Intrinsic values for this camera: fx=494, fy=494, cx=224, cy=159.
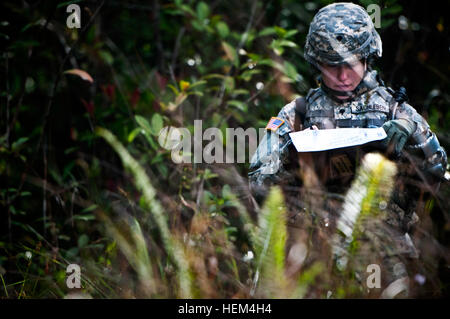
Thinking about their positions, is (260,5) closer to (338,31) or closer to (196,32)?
(196,32)

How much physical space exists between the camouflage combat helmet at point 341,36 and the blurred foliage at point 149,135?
1.20ft

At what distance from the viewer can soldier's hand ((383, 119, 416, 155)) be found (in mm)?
1465

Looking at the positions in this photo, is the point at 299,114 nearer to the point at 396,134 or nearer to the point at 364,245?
the point at 396,134

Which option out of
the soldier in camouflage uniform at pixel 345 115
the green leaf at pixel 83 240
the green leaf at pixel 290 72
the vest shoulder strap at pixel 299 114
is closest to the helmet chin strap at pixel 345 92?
the soldier in camouflage uniform at pixel 345 115

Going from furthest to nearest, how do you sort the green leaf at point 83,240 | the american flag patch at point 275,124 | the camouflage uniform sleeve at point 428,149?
the green leaf at point 83,240 → the american flag patch at point 275,124 → the camouflage uniform sleeve at point 428,149

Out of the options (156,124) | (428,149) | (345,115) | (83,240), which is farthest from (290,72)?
(83,240)

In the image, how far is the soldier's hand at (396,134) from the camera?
146cm

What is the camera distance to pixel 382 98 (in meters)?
1.63

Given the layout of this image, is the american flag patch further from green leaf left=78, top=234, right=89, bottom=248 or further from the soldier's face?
green leaf left=78, top=234, right=89, bottom=248

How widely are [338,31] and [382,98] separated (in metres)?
0.27

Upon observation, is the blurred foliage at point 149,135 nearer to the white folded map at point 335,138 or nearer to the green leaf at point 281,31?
the green leaf at point 281,31

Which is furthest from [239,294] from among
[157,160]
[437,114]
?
[437,114]

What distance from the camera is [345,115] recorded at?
1638 mm
